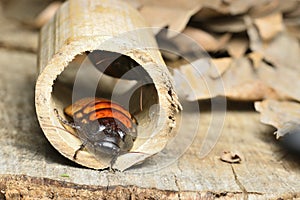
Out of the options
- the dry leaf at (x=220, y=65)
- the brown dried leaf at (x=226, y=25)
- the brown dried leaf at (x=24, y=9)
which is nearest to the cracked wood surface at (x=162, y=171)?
the dry leaf at (x=220, y=65)

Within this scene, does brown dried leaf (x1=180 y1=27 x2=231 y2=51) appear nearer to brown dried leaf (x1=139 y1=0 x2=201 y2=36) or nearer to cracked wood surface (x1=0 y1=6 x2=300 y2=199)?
brown dried leaf (x1=139 y1=0 x2=201 y2=36)

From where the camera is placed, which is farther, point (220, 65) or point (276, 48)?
point (276, 48)

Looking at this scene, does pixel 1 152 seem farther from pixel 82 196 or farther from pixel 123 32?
pixel 123 32

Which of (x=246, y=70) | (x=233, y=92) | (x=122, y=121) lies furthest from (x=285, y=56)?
(x=122, y=121)

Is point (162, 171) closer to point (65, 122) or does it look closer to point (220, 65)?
point (65, 122)

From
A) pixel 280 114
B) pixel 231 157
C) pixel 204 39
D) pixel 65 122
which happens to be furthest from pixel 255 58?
pixel 65 122

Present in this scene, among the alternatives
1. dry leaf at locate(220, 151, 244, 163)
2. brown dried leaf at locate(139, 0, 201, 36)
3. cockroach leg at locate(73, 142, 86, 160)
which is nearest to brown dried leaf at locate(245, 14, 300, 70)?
brown dried leaf at locate(139, 0, 201, 36)
